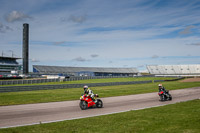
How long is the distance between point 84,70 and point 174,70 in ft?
171

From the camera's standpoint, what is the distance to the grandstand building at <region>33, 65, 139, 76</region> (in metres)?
112

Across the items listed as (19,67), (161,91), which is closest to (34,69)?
(19,67)

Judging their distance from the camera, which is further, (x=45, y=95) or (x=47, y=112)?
(x=45, y=95)

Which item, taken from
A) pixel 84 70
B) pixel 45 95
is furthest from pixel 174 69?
pixel 45 95

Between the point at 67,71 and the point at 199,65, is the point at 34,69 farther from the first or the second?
the point at 199,65

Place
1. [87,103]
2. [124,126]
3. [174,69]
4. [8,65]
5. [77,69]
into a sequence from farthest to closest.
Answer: [77,69], [174,69], [8,65], [87,103], [124,126]

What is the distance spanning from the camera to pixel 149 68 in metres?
129

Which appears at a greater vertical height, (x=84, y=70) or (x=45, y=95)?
(x=84, y=70)

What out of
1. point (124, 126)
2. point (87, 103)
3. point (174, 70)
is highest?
point (174, 70)

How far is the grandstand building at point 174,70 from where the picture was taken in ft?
377

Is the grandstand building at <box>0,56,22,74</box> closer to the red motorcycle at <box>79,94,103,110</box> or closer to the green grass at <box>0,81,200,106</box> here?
the green grass at <box>0,81,200,106</box>

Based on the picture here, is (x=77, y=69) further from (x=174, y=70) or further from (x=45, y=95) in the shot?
(x=45, y=95)

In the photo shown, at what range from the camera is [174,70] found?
122m

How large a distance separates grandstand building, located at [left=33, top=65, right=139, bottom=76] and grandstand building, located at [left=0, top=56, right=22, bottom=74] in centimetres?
878
